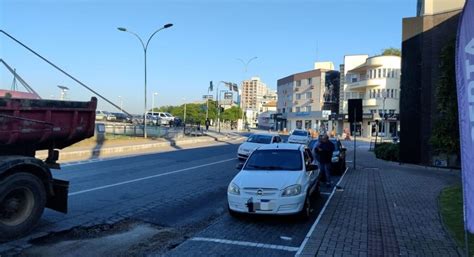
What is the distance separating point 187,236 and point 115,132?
31.3 metres

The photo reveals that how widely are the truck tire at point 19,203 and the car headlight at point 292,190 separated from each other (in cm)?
409

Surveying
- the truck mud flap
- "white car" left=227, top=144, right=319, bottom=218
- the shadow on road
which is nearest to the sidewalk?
"white car" left=227, top=144, right=319, bottom=218

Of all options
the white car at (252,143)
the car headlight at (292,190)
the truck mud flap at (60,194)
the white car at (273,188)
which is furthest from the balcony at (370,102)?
the truck mud flap at (60,194)

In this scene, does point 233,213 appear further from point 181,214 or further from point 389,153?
point 389,153

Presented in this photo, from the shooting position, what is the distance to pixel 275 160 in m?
9.59

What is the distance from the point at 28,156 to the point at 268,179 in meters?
4.22

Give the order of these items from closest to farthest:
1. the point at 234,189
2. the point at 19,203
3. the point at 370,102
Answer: the point at 19,203 < the point at 234,189 < the point at 370,102

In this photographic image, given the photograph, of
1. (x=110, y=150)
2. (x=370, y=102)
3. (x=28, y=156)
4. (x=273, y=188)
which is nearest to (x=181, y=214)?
(x=273, y=188)

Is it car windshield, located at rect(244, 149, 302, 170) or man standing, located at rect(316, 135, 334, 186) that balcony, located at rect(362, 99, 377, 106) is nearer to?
man standing, located at rect(316, 135, 334, 186)

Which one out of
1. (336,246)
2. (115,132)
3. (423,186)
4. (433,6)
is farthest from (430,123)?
(115,132)

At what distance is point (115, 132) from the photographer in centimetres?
3700

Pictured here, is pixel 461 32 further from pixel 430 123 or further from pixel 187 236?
pixel 430 123

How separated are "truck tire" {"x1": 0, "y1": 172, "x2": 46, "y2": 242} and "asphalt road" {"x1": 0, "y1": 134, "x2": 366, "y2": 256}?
209mm

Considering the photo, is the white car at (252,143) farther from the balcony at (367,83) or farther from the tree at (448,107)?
the balcony at (367,83)
